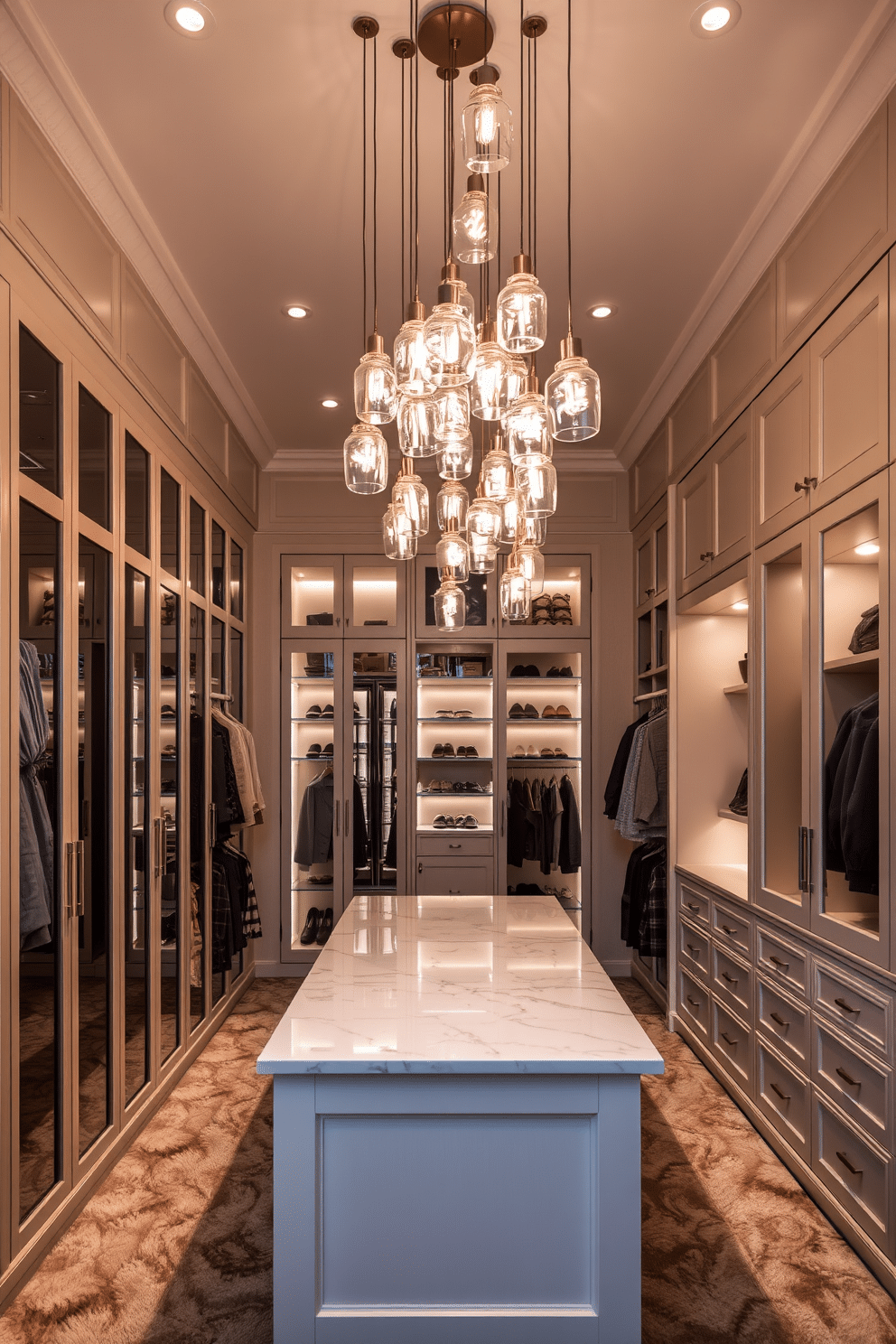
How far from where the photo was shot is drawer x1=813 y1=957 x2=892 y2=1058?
2.31 meters

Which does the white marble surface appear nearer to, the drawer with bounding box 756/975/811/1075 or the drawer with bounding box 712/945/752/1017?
the drawer with bounding box 756/975/811/1075

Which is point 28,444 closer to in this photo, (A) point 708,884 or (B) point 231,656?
(B) point 231,656

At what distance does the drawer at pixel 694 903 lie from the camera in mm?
3916

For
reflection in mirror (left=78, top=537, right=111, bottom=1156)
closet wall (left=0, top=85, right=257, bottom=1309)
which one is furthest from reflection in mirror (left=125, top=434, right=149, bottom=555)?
reflection in mirror (left=78, top=537, right=111, bottom=1156)

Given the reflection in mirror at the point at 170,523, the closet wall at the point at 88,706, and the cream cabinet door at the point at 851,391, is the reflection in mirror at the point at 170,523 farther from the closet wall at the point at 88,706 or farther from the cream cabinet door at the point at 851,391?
the cream cabinet door at the point at 851,391

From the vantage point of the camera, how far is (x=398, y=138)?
8.70 ft

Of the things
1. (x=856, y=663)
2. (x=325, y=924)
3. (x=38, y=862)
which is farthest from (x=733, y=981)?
(x=325, y=924)

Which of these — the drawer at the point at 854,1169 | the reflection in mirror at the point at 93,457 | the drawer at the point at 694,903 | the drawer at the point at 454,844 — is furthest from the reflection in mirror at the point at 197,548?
the drawer at the point at 854,1169

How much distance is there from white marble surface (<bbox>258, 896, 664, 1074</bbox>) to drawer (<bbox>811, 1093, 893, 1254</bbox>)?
0.87 meters

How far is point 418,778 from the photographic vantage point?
549 centimetres

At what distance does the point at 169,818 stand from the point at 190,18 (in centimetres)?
268

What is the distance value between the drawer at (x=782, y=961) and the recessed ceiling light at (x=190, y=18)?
3.09m

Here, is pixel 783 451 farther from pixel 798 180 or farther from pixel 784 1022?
pixel 784 1022

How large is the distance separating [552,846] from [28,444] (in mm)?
3854
